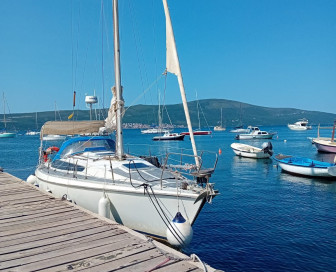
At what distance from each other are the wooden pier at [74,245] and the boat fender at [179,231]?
1400mm

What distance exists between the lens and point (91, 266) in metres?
5.40

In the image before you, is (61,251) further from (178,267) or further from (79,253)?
(178,267)

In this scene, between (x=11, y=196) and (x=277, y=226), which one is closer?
(x=11, y=196)

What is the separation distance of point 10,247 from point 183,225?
4271 mm

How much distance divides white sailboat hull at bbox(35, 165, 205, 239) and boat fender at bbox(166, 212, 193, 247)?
0.61 meters

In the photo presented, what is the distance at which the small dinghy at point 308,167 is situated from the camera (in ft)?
77.3

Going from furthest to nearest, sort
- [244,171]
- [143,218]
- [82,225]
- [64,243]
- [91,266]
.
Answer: [244,171], [143,218], [82,225], [64,243], [91,266]

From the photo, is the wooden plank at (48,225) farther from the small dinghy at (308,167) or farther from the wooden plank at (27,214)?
the small dinghy at (308,167)

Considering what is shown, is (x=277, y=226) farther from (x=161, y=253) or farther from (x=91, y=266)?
(x=91, y=266)

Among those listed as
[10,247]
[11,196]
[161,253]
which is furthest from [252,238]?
[11,196]

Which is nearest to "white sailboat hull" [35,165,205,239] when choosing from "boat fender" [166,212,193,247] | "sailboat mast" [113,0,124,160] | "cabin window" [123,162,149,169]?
"boat fender" [166,212,193,247]

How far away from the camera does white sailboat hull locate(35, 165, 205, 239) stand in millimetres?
8633

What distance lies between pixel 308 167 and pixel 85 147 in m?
19.5

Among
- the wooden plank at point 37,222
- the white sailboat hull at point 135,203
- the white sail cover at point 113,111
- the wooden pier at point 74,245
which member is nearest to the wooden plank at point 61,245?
the wooden pier at point 74,245
